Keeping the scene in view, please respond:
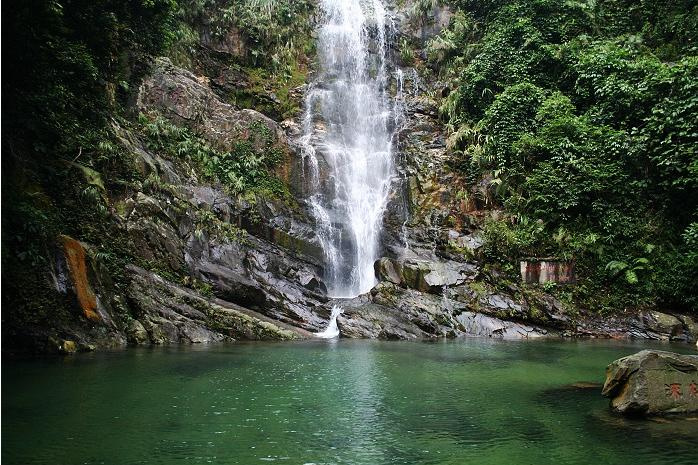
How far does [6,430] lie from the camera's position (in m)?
5.49

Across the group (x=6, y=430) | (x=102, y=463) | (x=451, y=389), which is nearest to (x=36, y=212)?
(x=6, y=430)

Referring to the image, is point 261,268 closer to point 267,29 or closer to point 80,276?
point 80,276

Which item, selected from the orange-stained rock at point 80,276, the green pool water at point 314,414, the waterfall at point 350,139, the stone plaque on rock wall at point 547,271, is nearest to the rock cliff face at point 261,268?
the orange-stained rock at point 80,276

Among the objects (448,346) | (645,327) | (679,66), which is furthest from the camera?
(679,66)

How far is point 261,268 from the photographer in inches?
684

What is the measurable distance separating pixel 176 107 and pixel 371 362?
15.8 metres

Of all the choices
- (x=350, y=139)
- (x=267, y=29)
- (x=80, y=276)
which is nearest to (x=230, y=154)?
(x=350, y=139)

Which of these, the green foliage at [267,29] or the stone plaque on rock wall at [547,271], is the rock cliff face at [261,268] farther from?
the green foliage at [267,29]

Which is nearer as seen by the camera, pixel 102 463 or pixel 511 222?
pixel 102 463

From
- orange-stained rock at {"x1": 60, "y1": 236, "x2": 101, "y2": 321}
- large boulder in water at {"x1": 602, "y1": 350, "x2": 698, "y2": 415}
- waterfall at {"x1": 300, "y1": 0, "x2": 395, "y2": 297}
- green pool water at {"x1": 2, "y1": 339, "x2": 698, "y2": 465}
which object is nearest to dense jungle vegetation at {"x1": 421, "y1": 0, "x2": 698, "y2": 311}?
A: waterfall at {"x1": 300, "y1": 0, "x2": 395, "y2": 297}

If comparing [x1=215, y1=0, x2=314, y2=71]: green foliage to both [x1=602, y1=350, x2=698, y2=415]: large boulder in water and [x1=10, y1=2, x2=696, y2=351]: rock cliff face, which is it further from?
[x1=602, y1=350, x2=698, y2=415]: large boulder in water

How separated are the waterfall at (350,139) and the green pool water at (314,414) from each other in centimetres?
990

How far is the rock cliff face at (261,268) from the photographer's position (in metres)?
13.2

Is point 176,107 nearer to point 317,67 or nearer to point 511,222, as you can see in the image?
point 317,67
